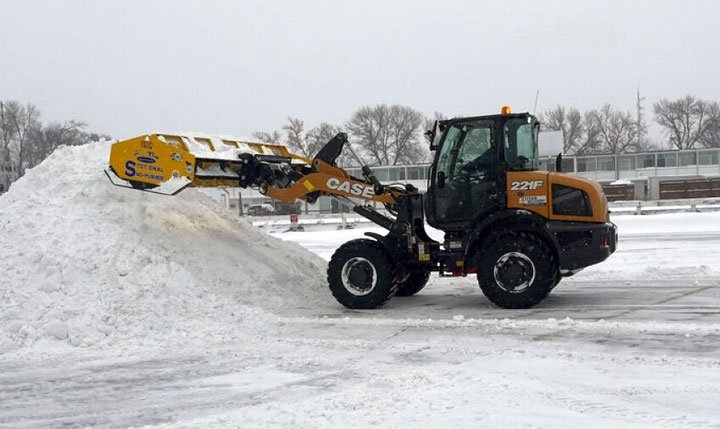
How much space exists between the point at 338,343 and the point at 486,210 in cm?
285

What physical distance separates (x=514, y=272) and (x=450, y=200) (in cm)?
129

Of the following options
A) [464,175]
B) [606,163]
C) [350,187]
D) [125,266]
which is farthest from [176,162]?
[606,163]

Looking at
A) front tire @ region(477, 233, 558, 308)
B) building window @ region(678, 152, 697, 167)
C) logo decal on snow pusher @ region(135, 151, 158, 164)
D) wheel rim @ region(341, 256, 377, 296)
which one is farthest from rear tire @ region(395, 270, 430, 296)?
building window @ region(678, 152, 697, 167)

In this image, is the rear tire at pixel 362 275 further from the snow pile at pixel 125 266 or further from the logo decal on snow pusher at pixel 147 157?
the logo decal on snow pusher at pixel 147 157

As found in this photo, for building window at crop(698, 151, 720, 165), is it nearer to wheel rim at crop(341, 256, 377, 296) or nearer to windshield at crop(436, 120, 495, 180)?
windshield at crop(436, 120, 495, 180)

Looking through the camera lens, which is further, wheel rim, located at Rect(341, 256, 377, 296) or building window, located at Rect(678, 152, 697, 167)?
building window, located at Rect(678, 152, 697, 167)

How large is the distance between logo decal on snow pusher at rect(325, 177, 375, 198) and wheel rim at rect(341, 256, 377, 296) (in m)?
0.97

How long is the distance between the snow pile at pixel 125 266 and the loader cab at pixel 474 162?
2.47m

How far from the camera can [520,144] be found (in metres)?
9.20

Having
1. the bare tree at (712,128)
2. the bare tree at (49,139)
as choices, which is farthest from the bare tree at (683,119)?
the bare tree at (49,139)

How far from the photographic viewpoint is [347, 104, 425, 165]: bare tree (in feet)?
317

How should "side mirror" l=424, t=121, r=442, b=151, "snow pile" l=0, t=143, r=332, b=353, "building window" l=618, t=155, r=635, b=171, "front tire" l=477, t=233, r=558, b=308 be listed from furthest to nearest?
"building window" l=618, t=155, r=635, b=171 < "side mirror" l=424, t=121, r=442, b=151 < "front tire" l=477, t=233, r=558, b=308 < "snow pile" l=0, t=143, r=332, b=353

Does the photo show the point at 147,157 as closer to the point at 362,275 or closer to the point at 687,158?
the point at 362,275

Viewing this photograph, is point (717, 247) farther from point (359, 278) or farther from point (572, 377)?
point (572, 377)
